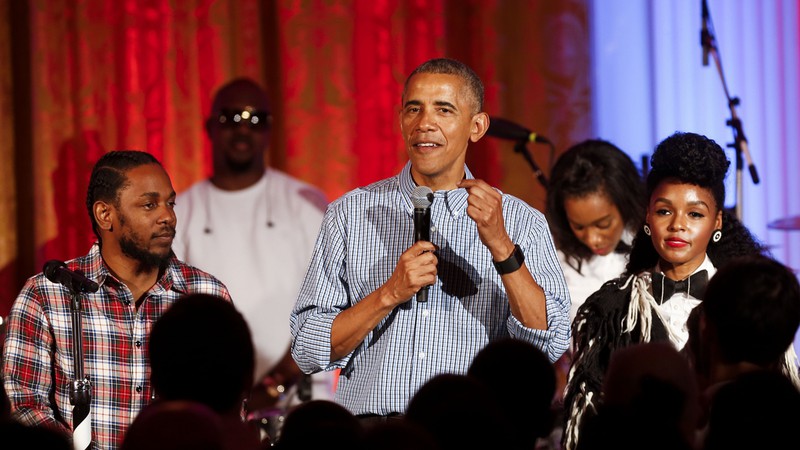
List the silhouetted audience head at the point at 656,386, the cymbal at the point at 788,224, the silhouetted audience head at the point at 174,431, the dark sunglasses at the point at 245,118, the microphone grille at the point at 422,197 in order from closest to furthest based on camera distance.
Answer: the silhouetted audience head at the point at 174,431, the silhouetted audience head at the point at 656,386, the microphone grille at the point at 422,197, the cymbal at the point at 788,224, the dark sunglasses at the point at 245,118

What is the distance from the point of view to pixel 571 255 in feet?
17.2

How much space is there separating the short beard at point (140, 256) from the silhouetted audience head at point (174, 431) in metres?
1.86

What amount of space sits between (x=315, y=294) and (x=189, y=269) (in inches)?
26.7

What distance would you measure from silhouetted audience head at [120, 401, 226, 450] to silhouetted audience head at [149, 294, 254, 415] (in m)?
0.22

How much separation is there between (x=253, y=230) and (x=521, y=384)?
149 inches

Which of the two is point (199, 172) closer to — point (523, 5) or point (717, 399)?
point (523, 5)

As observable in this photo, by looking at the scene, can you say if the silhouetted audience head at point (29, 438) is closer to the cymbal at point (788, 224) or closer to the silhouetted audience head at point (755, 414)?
the silhouetted audience head at point (755, 414)

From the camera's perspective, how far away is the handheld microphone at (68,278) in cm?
358

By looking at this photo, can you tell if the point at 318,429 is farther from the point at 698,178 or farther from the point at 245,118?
the point at 245,118

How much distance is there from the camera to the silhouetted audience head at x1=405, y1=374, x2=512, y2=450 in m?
2.26

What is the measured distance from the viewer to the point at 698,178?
3693 mm

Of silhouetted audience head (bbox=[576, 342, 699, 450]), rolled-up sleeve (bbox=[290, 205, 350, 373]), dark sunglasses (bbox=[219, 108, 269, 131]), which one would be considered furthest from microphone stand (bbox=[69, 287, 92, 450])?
dark sunglasses (bbox=[219, 108, 269, 131])

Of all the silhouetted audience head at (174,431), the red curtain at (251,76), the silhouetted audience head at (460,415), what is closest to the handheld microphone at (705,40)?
the red curtain at (251,76)

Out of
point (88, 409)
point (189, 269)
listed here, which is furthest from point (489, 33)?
point (88, 409)
